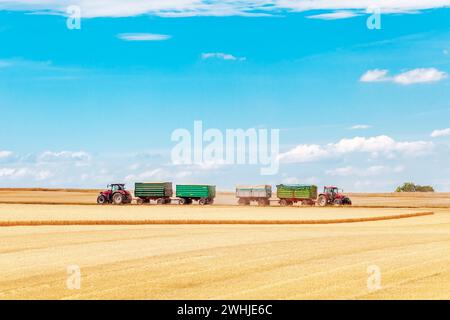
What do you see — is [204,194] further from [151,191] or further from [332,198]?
[332,198]

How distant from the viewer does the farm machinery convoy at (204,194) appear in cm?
8969

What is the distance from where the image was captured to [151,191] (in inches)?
3649

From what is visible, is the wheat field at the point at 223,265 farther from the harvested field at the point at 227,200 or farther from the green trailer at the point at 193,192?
the harvested field at the point at 227,200

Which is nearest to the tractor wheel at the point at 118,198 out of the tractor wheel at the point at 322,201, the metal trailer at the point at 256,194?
the metal trailer at the point at 256,194

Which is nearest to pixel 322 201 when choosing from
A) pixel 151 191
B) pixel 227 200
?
pixel 151 191

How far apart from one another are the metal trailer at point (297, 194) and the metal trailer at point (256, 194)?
201cm

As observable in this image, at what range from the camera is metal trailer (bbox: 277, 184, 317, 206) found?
308 feet

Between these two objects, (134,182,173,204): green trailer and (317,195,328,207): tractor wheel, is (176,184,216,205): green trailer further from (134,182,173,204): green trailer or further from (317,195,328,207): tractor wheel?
(317,195,328,207): tractor wheel

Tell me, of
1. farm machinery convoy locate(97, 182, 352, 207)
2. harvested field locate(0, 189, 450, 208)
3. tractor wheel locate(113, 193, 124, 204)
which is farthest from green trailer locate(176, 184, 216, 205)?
harvested field locate(0, 189, 450, 208)

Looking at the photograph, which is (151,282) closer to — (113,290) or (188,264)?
(113,290)

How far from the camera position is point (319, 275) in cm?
2041

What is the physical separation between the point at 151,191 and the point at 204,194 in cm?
726
